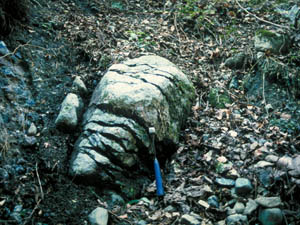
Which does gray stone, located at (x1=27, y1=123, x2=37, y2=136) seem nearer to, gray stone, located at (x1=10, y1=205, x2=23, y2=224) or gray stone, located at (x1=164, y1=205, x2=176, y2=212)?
gray stone, located at (x1=10, y1=205, x2=23, y2=224)

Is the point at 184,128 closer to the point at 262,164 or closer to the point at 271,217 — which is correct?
the point at 262,164

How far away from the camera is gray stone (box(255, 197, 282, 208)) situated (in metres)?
1.79

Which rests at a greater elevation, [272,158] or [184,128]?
[184,128]

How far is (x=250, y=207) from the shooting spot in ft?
5.99

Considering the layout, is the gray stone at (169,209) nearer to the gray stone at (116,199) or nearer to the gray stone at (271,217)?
the gray stone at (116,199)

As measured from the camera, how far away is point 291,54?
121 inches

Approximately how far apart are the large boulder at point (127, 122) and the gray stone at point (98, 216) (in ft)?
0.80

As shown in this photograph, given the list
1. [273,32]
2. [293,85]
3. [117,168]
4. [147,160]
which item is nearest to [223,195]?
[147,160]

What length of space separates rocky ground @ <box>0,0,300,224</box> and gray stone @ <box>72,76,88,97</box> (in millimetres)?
51

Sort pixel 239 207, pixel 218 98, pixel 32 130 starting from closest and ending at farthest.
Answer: pixel 239 207, pixel 32 130, pixel 218 98

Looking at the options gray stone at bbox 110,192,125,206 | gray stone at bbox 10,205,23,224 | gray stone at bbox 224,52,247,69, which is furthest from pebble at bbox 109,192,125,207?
gray stone at bbox 224,52,247,69

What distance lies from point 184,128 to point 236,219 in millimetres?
1042

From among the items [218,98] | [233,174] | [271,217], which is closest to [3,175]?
[233,174]

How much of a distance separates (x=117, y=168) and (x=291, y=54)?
2.38m
